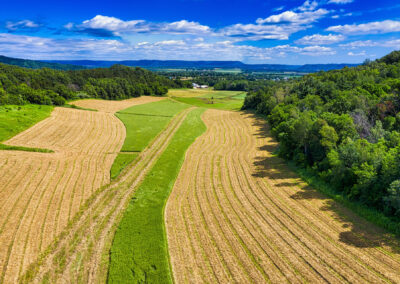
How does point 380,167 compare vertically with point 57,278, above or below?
above

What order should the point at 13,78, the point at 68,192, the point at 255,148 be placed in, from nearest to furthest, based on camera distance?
the point at 68,192 < the point at 255,148 < the point at 13,78

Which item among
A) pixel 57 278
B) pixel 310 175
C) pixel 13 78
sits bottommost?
pixel 57 278

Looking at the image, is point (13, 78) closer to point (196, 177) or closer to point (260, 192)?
point (196, 177)

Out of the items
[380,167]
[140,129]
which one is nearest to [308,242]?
[380,167]

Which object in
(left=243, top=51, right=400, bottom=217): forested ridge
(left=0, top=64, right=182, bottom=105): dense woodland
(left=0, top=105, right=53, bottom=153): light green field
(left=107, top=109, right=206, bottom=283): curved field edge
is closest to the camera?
(left=107, top=109, right=206, bottom=283): curved field edge

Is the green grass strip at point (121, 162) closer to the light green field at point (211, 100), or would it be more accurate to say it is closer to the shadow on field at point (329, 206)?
the shadow on field at point (329, 206)

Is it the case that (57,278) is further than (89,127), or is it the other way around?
(89,127)

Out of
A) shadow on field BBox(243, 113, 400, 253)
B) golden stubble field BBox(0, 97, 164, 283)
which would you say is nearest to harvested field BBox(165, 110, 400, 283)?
shadow on field BBox(243, 113, 400, 253)

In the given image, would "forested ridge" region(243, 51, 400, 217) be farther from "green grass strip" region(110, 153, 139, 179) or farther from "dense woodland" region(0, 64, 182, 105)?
"dense woodland" region(0, 64, 182, 105)
